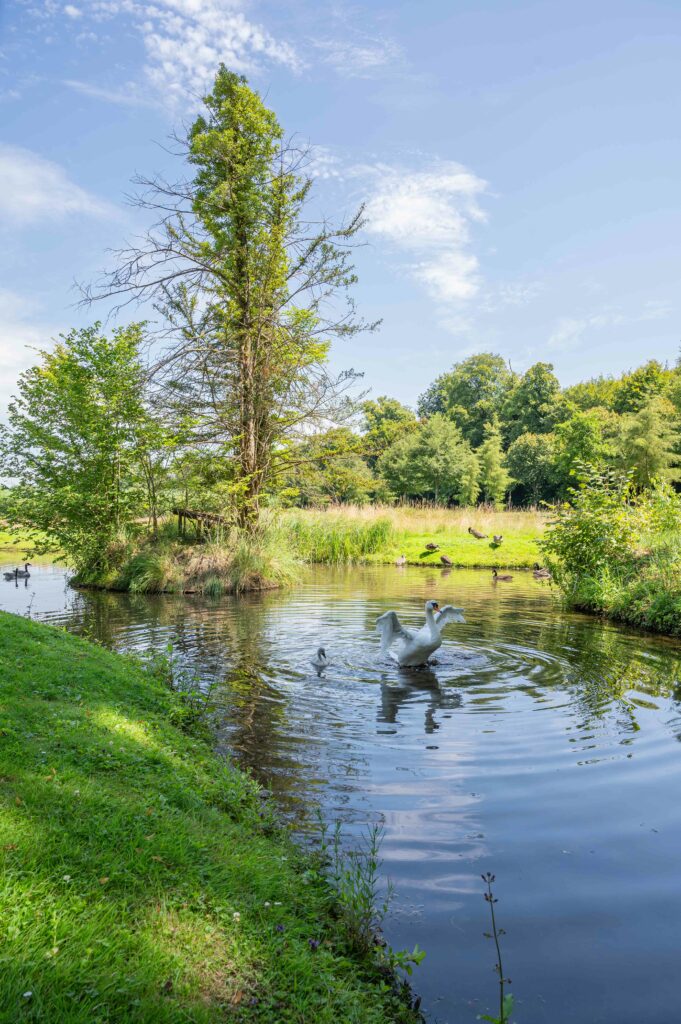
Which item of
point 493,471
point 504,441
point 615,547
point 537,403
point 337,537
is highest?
point 537,403

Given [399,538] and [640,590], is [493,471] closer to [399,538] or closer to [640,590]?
[399,538]

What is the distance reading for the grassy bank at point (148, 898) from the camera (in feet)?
7.36

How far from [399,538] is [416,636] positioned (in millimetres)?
19663

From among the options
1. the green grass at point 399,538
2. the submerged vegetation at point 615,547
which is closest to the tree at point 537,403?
the green grass at point 399,538


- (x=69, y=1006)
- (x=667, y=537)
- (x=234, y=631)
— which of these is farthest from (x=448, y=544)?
(x=69, y=1006)

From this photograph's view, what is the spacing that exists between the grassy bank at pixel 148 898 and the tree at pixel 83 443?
47.1ft

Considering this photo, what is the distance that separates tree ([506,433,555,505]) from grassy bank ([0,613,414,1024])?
50366 mm

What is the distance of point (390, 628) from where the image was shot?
357 inches

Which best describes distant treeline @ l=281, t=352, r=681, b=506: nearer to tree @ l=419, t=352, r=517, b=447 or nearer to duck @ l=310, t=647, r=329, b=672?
tree @ l=419, t=352, r=517, b=447

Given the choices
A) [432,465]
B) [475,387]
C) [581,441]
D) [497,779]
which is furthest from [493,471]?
[497,779]

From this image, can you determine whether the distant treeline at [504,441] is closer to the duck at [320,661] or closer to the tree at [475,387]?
the tree at [475,387]

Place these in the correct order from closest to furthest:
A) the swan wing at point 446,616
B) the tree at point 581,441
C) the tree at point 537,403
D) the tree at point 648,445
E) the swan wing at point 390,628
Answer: the swan wing at point 446,616 → the swan wing at point 390,628 → the tree at point 648,445 → the tree at point 581,441 → the tree at point 537,403

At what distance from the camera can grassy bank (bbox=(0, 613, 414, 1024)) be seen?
2.24 metres

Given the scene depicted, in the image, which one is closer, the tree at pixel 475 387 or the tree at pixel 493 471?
the tree at pixel 493 471
